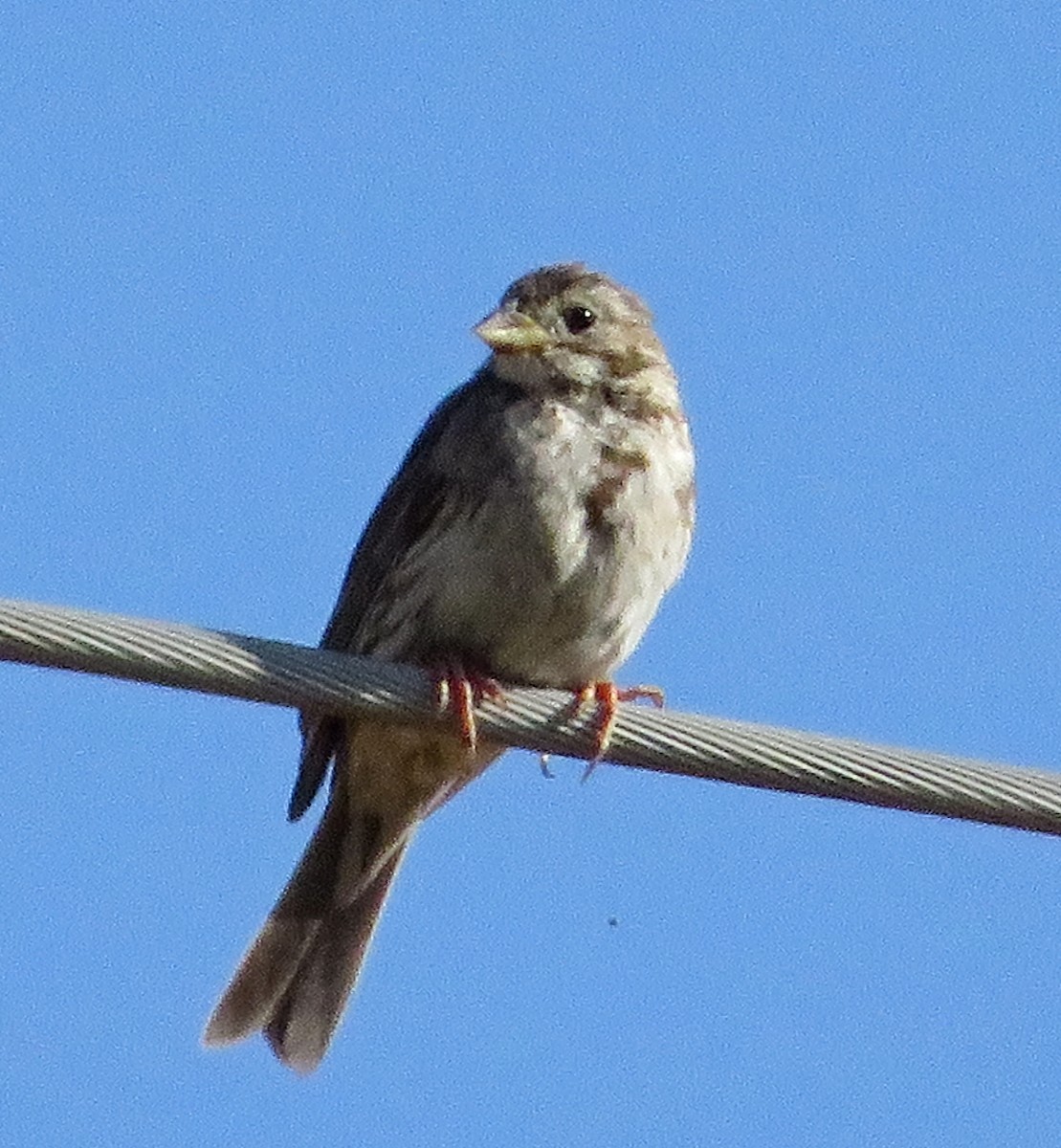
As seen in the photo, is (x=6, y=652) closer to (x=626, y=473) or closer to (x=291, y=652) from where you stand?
(x=291, y=652)

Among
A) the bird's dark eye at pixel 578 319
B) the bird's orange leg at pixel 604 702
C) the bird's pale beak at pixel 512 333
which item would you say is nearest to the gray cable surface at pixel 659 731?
the bird's orange leg at pixel 604 702

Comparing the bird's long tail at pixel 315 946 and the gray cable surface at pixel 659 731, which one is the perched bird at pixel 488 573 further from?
the gray cable surface at pixel 659 731

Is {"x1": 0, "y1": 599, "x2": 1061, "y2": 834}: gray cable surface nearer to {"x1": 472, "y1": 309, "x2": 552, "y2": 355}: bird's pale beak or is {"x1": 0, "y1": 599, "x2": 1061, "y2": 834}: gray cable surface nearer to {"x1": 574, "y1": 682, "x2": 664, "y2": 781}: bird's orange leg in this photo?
{"x1": 574, "y1": 682, "x2": 664, "y2": 781}: bird's orange leg

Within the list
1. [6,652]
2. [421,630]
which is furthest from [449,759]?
[6,652]

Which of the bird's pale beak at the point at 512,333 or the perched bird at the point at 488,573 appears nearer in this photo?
the perched bird at the point at 488,573

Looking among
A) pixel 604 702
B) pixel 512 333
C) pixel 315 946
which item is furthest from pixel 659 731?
pixel 315 946
